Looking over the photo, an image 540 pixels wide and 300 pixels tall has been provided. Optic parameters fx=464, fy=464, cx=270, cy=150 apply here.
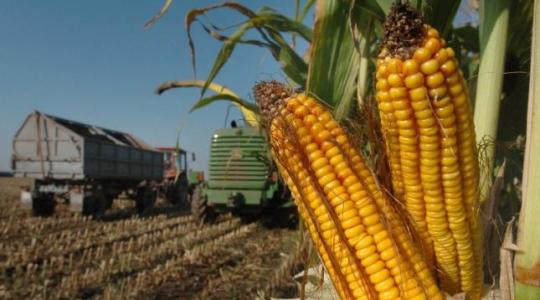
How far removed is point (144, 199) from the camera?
52.7ft

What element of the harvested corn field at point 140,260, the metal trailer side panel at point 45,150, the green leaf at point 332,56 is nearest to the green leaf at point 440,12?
the green leaf at point 332,56

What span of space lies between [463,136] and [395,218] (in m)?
0.31

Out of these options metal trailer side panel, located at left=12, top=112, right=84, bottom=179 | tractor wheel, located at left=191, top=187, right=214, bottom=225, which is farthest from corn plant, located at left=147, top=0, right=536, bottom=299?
metal trailer side panel, located at left=12, top=112, right=84, bottom=179

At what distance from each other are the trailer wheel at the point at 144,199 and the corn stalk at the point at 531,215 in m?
15.6

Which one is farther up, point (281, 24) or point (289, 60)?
point (281, 24)

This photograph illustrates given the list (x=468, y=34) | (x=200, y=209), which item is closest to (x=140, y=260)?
(x=200, y=209)

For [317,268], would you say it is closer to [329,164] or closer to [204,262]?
[329,164]

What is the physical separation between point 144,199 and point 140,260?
859 centimetres

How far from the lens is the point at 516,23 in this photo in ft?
6.99

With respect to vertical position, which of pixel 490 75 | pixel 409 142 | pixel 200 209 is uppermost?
pixel 490 75

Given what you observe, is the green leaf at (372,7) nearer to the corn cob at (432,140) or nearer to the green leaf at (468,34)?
the corn cob at (432,140)

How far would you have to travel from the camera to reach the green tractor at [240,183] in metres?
10.7

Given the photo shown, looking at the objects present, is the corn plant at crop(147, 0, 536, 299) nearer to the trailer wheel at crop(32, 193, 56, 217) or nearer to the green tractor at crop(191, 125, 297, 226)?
the green tractor at crop(191, 125, 297, 226)

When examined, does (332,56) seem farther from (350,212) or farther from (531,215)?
(531,215)
